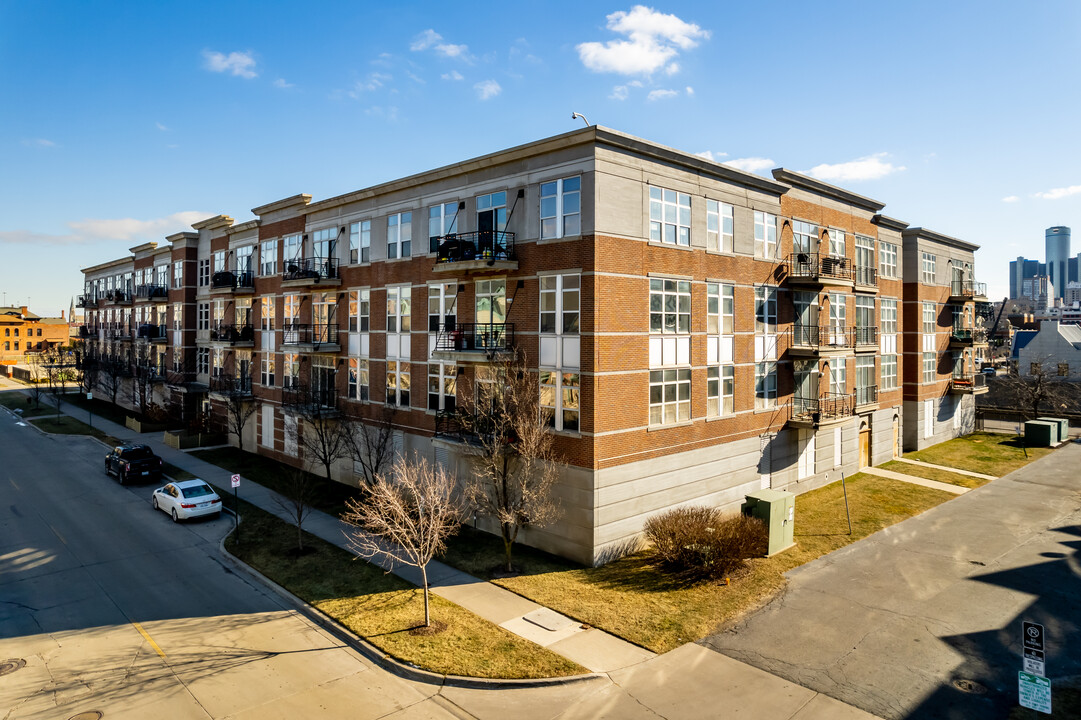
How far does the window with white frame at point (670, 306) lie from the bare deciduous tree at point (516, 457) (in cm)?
479

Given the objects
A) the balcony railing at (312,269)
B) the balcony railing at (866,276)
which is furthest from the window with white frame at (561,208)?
the balcony railing at (866,276)

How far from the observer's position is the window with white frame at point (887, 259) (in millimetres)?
34469

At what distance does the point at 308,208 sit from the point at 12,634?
71.9 ft

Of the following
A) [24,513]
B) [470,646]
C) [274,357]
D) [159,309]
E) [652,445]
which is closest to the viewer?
[470,646]

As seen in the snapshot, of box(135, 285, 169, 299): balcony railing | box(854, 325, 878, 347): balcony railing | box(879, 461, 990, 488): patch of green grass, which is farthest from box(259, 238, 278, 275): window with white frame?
box(879, 461, 990, 488): patch of green grass

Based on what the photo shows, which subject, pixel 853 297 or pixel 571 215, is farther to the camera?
pixel 853 297

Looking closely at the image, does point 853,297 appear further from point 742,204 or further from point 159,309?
point 159,309

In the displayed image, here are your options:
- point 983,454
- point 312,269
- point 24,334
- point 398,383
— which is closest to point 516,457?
point 398,383

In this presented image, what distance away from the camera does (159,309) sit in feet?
156

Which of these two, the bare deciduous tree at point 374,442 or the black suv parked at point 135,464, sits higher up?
the bare deciduous tree at point 374,442

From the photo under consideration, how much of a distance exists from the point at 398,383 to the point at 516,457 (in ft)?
28.7

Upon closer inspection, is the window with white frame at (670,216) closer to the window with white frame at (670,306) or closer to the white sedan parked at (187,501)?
the window with white frame at (670,306)

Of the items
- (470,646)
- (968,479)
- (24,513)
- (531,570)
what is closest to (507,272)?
(531,570)

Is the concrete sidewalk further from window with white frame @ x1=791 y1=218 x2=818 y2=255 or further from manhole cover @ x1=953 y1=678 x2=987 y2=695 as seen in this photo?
window with white frame @ x1=791 y1=218 x2=818 y2=255
